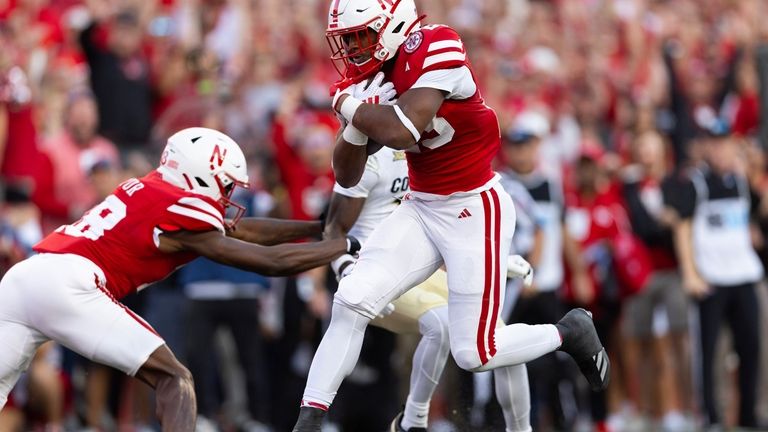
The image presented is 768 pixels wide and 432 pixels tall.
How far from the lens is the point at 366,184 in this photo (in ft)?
25.0

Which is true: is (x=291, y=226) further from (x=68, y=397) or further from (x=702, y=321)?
(x=702, y=321)

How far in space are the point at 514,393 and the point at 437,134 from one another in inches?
63.1

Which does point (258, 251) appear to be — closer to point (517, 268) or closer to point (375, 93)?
point (375, 93)

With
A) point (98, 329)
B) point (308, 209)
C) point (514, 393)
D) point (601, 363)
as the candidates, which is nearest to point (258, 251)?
point (98, 329)

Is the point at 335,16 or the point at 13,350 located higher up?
the point at 335,16

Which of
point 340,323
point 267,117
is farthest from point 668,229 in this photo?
point 340,323

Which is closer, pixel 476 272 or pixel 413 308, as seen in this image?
pixel 476 272

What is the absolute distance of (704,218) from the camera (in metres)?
11.6

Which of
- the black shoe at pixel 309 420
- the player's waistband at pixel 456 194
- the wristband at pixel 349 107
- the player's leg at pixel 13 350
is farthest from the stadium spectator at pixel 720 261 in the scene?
the player's leg at pixel 13 350

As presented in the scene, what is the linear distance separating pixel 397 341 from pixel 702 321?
2475mm

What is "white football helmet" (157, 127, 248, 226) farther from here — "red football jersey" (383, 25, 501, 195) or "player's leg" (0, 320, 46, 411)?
"player's leg" (0, 320, 46, 411)

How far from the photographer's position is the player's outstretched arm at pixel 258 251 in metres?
7.02

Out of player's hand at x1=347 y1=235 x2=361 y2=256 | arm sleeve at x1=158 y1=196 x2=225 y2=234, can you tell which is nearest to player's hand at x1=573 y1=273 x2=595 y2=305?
player's hand at x1=347 y1=235 x2=361 y2=256

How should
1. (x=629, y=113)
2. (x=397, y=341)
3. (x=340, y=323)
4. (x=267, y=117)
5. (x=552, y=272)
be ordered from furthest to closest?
1. (x=629, y=113)
2. (x=267, y=117)
3. (x=397, y=341)
4. (x=552, y=272)
5. (x=340, y=323)
